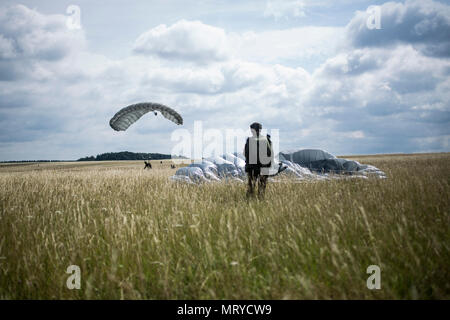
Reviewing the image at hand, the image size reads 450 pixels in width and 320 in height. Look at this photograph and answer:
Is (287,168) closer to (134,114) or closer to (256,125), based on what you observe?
(256,125)

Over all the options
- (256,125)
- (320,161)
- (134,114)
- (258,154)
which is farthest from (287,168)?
(134,114)

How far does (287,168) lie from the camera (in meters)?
11.4

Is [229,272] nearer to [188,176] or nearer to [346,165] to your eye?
[188,176]

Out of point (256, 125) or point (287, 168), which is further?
point (287, 168)

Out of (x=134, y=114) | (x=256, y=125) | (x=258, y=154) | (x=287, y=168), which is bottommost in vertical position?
(x=258, y=154)

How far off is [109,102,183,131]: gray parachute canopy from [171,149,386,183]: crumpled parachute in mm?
13451

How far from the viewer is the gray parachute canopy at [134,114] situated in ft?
75.2

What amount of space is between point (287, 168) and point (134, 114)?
64.6 feet

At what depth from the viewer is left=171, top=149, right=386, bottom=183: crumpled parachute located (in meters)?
10.2

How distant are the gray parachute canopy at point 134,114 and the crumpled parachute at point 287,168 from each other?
13.5 metres

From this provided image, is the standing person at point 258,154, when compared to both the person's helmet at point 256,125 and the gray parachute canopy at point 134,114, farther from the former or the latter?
the gray parachute canopy at point 134,114

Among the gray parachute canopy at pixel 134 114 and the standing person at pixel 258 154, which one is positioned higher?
the gray parachute canopy at pixel 134 114

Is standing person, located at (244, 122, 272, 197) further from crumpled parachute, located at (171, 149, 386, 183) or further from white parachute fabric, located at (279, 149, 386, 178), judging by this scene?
white parachute fabric, located at (279, 149, 386, 178)

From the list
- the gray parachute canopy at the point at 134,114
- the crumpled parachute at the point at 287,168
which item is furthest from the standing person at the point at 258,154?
the gray parachute canopy at the point at 134,114
